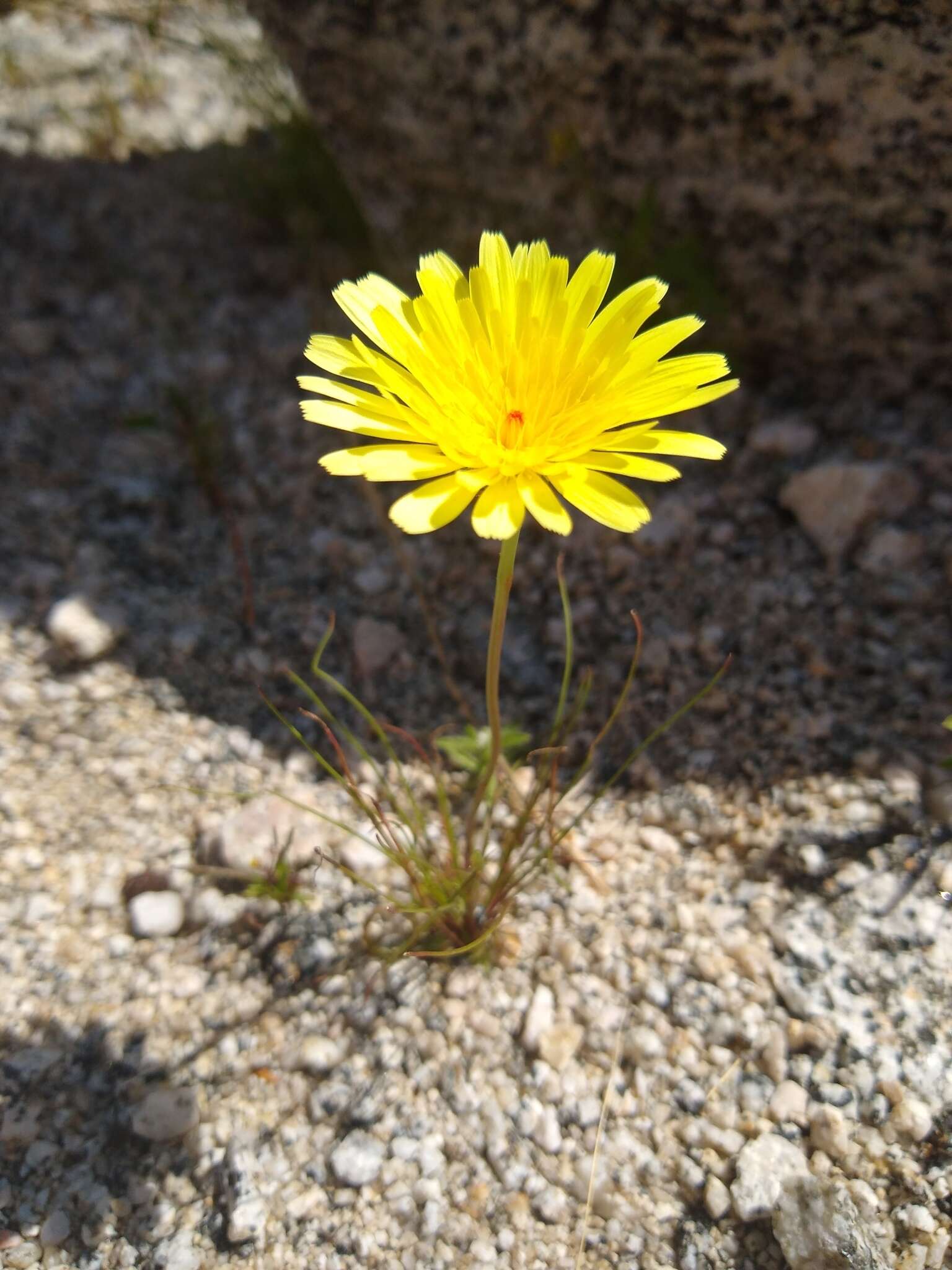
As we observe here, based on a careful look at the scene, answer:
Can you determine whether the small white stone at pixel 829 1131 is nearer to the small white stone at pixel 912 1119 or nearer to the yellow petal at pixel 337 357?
the small white stone at pixel 912 1119

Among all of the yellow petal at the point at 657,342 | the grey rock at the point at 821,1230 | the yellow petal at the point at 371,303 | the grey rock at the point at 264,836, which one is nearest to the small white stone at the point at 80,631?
the grey rock at the point at 264,836

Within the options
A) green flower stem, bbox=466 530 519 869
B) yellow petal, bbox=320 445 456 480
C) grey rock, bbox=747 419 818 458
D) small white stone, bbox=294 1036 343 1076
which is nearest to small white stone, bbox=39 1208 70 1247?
small white stone, bbox=294 1036 343 1076

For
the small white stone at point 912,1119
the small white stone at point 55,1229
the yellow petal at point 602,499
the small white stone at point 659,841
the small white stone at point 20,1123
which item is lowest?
the small white stone at point 55,1229

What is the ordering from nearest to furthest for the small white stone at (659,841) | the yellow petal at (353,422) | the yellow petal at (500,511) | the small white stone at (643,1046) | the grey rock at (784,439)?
1. the yellow petal at (500,511)
2. the yellow petal at (353,422)
3. the small white stone at (643,1046)
4. the small white stone at (659,841)
5. the grey rock at (784,439)

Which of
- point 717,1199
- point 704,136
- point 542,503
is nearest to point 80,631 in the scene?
point 542,503

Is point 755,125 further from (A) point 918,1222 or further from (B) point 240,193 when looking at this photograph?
(A) point 918,1222

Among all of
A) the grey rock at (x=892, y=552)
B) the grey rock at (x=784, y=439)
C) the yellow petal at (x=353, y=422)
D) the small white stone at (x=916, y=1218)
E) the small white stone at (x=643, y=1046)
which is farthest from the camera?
the grey rock at (x=784, y=439)

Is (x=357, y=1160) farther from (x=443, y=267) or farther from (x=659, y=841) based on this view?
(x=443, y=267)

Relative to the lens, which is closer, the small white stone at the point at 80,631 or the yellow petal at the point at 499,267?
the yellow petal at the point at 499,267
